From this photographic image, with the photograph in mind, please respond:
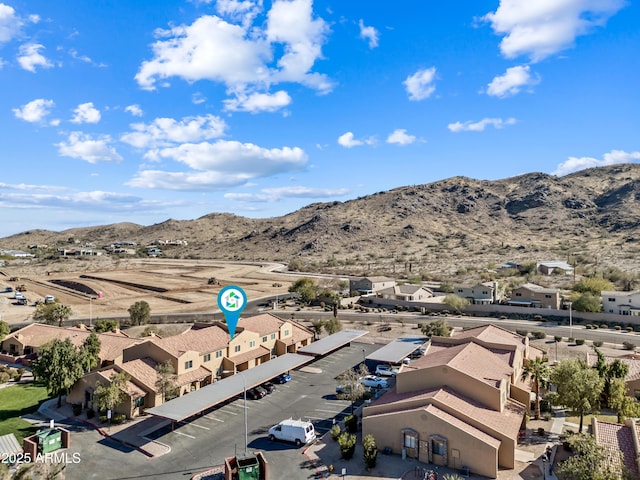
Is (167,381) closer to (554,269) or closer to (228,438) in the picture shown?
(228,438)

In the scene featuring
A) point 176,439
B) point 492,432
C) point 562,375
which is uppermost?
point 562,375

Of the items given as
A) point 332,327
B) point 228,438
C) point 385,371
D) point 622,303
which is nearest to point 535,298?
point 622,303

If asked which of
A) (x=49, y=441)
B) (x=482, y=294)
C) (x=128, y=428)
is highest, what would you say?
(x=482, y=294)

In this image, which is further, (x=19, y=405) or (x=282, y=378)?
(x=282, y=378)

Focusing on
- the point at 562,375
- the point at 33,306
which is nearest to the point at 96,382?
the point at 562,375

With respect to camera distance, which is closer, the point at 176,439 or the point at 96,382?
the point at 176,439

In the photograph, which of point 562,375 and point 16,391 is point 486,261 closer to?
point 562,375

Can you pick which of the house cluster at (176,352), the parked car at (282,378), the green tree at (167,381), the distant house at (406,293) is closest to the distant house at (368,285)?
the distant house at (406,293)
